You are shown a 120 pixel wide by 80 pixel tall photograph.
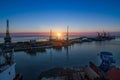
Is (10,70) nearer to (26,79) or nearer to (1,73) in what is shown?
(1,73)

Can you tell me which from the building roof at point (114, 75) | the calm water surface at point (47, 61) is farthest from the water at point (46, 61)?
the building roof at point (114, 75)

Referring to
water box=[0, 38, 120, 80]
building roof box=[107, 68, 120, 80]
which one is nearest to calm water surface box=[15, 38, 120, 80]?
water box=[0, 38, 120, 80]

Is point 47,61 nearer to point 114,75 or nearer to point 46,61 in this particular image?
point 46,61

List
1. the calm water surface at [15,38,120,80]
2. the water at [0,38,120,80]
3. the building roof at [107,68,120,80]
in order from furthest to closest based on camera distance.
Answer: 1. the calm water surface at [15,38,120,80]
2. the water at [0,38,120,80]
3. the building roof at [107,68,120,80]

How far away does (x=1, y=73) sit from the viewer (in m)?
7.96

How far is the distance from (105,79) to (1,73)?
613 centimetres

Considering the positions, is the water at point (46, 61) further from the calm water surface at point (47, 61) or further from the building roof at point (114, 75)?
the building roof at point (114, 75)

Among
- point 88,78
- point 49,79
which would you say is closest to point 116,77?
point 88,78

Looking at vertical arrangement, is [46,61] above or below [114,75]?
below

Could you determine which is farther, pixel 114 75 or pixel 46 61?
pixel 46 61

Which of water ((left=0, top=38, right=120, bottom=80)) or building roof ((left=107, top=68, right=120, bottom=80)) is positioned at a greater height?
building roof ((left=107, top=68, right=120, bottom=80))

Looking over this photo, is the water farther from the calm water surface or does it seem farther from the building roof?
the building roof

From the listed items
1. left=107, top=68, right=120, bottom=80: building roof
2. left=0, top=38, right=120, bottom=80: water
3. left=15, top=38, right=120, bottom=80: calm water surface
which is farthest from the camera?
left=15, top=38, right=120, bottom=80: calm water surface

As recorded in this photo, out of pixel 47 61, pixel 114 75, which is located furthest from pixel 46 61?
pixel 114 75
